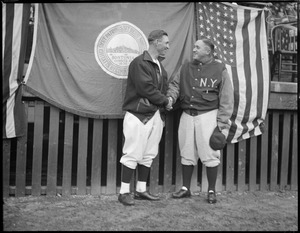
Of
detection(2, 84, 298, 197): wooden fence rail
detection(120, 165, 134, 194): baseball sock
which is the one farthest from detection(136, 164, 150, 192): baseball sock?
detection(2, 84, 298, 197): wooden fence rail

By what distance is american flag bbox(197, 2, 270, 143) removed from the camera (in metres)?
5.05

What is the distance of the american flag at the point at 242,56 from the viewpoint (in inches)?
199

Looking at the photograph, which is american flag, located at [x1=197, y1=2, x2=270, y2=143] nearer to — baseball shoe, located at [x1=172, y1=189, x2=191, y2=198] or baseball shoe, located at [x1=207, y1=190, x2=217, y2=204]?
baseball shoe, located at [x1=207, y1=190, x2=217, y2=204]

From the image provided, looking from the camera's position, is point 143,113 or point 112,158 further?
point 112,158

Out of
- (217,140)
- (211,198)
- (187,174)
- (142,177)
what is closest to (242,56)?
(217,140)

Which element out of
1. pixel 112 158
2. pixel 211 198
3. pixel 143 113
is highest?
pixel 143 113

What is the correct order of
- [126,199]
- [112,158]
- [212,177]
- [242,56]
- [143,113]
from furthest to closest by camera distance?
[242,56] → [112,158] → [212,177] → [143,113] → [126,199]

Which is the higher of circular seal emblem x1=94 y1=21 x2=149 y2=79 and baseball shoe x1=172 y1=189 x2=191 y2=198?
circular seal emblem x1=94 y1=21 x2=149 y2=79

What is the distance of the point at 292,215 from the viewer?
13.8 ft

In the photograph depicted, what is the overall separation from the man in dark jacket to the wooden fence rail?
0.44 meters

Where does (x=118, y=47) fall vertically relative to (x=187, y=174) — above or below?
above

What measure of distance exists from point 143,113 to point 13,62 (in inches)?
67.7

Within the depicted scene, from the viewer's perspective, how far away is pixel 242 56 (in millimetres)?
5176

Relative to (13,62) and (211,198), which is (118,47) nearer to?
(13,62)
